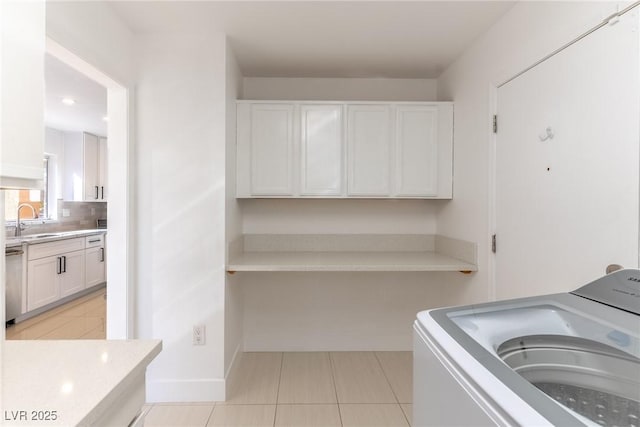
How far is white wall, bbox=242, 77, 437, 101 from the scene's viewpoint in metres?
2.93

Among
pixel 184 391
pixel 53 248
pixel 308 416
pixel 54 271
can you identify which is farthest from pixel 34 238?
pixel 308 416

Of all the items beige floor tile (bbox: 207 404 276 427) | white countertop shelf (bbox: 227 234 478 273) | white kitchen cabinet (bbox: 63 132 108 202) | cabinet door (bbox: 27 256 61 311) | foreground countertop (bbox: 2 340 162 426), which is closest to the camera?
foreground countertop (bbox: 2 340 162 426)

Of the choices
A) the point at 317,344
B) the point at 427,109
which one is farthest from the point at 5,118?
the point at 317,344

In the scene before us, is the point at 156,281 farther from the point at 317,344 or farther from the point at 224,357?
the point at 317,344

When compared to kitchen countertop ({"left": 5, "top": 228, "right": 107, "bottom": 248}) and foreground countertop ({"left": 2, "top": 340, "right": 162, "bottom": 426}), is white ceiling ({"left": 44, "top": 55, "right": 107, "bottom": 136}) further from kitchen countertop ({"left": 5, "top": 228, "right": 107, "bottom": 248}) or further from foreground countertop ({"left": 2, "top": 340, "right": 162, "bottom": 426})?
foreground countertop ({"left": 2, "top": 340, "right": 162, "bottom": 426})

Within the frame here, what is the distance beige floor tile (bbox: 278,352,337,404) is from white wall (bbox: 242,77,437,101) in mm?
2204

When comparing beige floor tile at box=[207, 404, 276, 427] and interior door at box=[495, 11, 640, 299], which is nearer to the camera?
interior door at box=[495, 11, 640, 299]

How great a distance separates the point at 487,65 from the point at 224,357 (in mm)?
2513

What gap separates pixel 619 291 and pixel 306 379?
81.3 inches

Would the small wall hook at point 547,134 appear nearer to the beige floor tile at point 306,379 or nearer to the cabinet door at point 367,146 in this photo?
the cabinet door at point 367,146

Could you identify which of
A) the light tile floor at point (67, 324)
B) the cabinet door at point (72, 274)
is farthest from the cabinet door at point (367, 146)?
the cabinet door at point (72, 274)

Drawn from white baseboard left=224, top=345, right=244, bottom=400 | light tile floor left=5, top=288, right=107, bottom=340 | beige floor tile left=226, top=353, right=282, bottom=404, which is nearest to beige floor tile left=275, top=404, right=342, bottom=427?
beige floor tile left=226, top=353, right=282, bottom=404

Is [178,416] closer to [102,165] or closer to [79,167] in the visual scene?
[79,167]

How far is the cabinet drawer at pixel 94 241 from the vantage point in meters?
4.95
